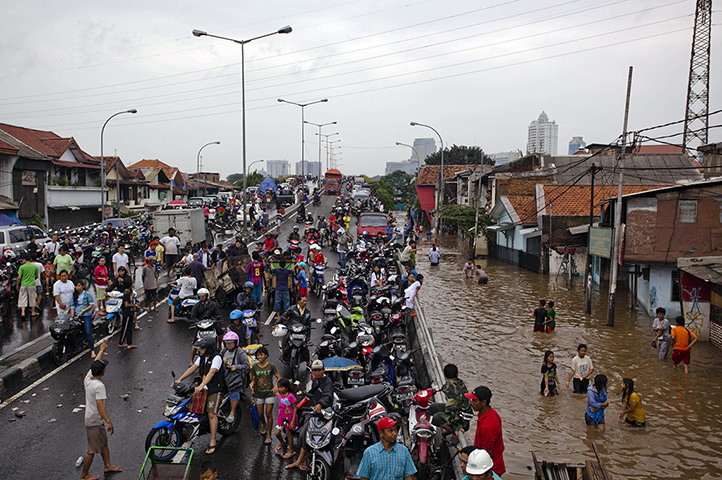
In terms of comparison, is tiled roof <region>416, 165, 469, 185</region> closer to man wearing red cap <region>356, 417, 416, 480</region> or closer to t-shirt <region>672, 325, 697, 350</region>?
t-shirt <region>672, 325, 697, 350</region>

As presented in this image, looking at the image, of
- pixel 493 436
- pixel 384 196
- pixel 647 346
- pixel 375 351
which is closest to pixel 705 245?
pixel 647 346

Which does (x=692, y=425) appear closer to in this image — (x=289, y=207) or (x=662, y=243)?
(x=662, y=243)

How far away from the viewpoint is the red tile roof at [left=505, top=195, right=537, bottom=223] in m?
29.7

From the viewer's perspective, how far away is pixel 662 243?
17.5m

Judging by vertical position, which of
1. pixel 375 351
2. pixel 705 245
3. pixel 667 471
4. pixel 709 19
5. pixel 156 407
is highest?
pixel 709 19

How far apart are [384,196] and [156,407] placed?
61807mm

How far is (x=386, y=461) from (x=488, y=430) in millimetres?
1356

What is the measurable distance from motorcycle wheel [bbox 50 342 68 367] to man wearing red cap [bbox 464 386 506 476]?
8.27 metres

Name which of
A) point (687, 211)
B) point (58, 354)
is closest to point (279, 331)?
point (58, 354)

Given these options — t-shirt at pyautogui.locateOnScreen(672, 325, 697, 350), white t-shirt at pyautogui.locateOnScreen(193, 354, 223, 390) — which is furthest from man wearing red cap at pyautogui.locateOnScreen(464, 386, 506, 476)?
t-shirt at pyautogui.locateOnScreen(672, 325, 697, 350)

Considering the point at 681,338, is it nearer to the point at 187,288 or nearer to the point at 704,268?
the point at 704,268

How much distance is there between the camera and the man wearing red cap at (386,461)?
4992 mm

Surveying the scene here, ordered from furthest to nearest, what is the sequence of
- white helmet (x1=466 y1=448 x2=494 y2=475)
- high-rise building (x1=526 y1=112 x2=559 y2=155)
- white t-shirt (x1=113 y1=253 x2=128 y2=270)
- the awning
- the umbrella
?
high-rise building (x1=526 y1=112 x2=559 y2=155) → white t-shirt (x1=113 y1=253 x2=128 y2=270) → the awning → the umbrella → white helmet (x1=466 y1=448 x2=494 y2=475)

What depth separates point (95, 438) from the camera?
650cm
